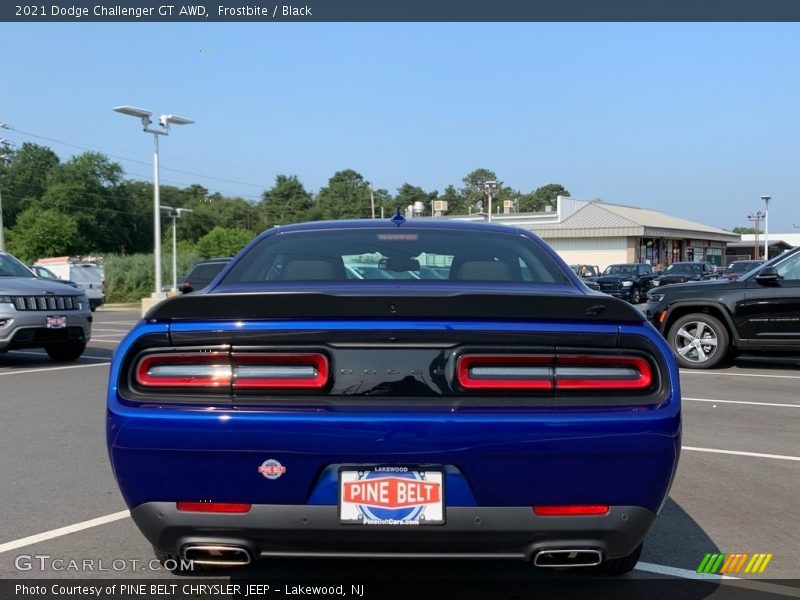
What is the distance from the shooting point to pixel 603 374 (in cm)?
282

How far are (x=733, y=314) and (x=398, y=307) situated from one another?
9.37m

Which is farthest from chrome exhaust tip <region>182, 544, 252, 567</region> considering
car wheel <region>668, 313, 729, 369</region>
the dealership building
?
the dealership building

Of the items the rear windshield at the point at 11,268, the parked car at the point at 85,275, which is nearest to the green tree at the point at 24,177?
the parked car at the point at 85,275

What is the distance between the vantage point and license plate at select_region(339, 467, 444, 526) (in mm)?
2666

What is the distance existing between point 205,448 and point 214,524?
10.4 inches

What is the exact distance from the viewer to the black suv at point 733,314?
10781 millimetres

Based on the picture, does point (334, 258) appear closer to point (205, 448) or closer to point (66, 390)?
point (205, 448)

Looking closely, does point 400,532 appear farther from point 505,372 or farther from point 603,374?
Result: point 603,374

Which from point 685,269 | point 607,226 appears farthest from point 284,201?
point 685,269

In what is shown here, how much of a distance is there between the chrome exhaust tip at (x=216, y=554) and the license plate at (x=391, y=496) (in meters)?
0.39

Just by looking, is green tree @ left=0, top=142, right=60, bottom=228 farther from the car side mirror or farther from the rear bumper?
the rear bumper

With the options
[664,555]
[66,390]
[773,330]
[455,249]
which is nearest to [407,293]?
[455,249]

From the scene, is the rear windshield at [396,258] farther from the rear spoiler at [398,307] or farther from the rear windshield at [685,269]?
the rear windshield at [685,269]

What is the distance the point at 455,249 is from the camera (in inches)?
170
